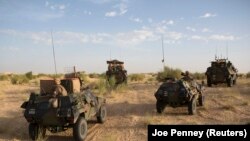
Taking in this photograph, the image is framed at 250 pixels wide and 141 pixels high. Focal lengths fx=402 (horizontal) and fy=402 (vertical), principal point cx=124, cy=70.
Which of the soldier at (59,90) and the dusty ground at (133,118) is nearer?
the soldier at (59,90)

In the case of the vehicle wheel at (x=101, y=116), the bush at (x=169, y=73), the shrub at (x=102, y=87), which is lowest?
the vehicle wheel at (x=101, y=116)

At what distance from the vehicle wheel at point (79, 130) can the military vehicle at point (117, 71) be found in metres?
17.1

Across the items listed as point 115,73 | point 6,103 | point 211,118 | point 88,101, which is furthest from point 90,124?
point 115,73

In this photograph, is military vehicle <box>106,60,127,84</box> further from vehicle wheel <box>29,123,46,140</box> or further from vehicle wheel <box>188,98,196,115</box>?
vehicle wheel <box>29,123,46,140</box>

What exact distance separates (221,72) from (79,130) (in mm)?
18141

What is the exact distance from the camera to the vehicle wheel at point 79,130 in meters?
11.2

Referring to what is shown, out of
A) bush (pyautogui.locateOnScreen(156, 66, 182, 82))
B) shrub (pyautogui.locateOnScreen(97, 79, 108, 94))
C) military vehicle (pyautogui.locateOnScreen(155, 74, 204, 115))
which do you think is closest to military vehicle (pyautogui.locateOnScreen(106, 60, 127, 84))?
shrub (pyautogui.locateOnScreen(97, 79, 108, 94))

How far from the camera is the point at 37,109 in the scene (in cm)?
1142

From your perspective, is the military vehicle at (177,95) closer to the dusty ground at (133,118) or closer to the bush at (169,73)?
the dusty ground at (133,118)

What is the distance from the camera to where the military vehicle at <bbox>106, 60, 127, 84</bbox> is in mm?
28734

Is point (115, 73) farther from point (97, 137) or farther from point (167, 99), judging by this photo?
point (97, 137)

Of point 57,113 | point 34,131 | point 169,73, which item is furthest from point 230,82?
point 57,113

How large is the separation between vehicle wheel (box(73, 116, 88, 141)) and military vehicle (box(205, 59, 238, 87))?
17.7 meters

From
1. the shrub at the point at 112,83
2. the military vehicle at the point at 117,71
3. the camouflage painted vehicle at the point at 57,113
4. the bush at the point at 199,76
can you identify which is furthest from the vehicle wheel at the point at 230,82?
the camouflage painted vehicle at the point at 57,113
